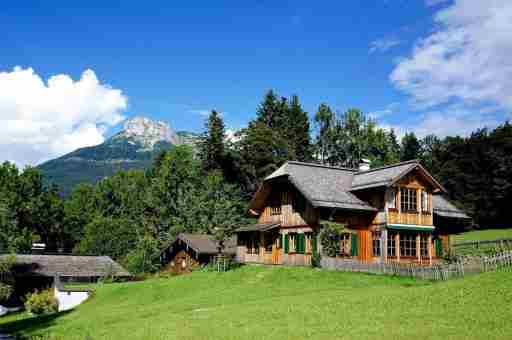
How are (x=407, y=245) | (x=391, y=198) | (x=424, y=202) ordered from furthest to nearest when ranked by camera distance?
1. (x=424, y=202)
2. (x=407, y=245)
3. (x=391, y=198)

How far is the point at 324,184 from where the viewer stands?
1625 inches

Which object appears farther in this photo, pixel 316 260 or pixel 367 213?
pixel 367 213

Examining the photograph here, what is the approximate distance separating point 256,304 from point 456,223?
24.2 metres

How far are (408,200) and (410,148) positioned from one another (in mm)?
59802

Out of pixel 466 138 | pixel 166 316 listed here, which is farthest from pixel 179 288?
pixel 466 138

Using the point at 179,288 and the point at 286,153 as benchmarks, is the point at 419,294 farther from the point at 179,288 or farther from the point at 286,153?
the point at 286,153

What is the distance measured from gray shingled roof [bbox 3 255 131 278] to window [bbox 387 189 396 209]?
27.0 meters

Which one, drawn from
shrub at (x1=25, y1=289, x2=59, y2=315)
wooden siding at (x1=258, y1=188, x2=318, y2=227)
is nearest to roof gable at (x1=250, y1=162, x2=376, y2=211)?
wooden siding at (x1=258, y1=188, x2=318, y2=227)

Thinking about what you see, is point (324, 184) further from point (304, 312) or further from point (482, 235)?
point (482, 235)

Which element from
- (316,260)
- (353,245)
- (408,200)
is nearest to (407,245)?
(408,200)

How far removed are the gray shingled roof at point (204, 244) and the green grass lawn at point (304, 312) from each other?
1616cm

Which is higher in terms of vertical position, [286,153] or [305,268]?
[286,153]

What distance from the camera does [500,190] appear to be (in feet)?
224

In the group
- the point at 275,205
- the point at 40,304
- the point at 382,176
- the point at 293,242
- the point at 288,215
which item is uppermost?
the point at 382,176
